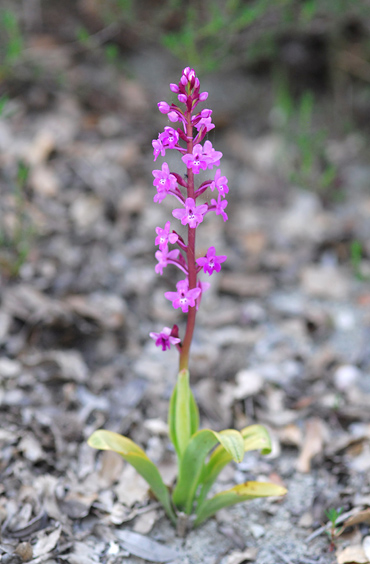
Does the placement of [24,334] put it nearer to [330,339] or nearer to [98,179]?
[98,179]

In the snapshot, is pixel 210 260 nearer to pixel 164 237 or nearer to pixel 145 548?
pixel 164 237

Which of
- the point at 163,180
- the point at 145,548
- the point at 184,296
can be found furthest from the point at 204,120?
the point at 145,548

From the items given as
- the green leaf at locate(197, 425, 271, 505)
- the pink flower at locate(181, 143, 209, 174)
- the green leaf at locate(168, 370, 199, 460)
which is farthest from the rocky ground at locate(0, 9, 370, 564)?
the pink flower at locate(181, 143, 209, 174)

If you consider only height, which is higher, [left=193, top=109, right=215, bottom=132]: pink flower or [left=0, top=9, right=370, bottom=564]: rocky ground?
[left=193, top=109, right=215, bottom=132]: pink flower

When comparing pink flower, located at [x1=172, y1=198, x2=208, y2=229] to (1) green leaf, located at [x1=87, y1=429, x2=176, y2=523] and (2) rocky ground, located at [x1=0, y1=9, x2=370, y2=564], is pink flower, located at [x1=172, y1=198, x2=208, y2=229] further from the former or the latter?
(2) rocky ground, located at [x1=0, y1=9, x2=370, y2=564]

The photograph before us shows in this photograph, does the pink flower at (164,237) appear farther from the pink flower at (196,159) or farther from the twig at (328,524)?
the twig at (328,524)

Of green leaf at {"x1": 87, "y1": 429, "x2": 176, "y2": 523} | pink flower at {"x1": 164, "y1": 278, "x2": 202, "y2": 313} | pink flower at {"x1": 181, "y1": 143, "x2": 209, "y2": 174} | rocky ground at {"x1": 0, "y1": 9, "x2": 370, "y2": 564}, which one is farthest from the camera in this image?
rocky ground at {"x1": 0, "y1": 9, "x2": 370, "y2": 564}
